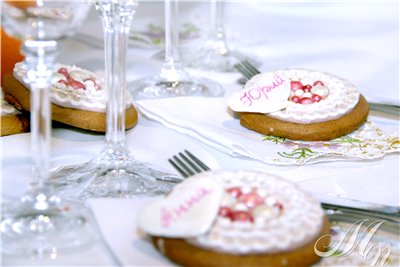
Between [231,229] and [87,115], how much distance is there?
1.37ft

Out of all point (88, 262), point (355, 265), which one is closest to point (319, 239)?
point (355, 265)

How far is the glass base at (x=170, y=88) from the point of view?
4.22 ft

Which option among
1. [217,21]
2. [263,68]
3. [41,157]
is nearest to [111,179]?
[41,157]

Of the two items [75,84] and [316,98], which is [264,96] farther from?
[75,84]

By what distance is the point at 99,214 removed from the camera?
0.79m

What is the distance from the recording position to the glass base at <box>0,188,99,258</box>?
0.75 meters

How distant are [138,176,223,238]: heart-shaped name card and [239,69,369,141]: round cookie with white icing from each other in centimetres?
34

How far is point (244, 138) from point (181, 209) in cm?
36

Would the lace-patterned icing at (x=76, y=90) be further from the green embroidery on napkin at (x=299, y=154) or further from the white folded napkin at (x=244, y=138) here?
the green embroidery on napkin at (x=299, y=154)

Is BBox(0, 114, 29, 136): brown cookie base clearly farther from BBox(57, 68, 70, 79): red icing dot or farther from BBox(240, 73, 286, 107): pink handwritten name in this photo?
BBox(240, 73, 286, 107): pink handwritten name

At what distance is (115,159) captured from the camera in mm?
942

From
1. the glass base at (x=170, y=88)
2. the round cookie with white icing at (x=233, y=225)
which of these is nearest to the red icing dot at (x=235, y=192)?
the round cookie with white icing at (x=233, y=225)

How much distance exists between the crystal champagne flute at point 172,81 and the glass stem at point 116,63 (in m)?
0.35

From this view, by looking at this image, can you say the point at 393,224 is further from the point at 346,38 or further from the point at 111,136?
the point at 346,38
